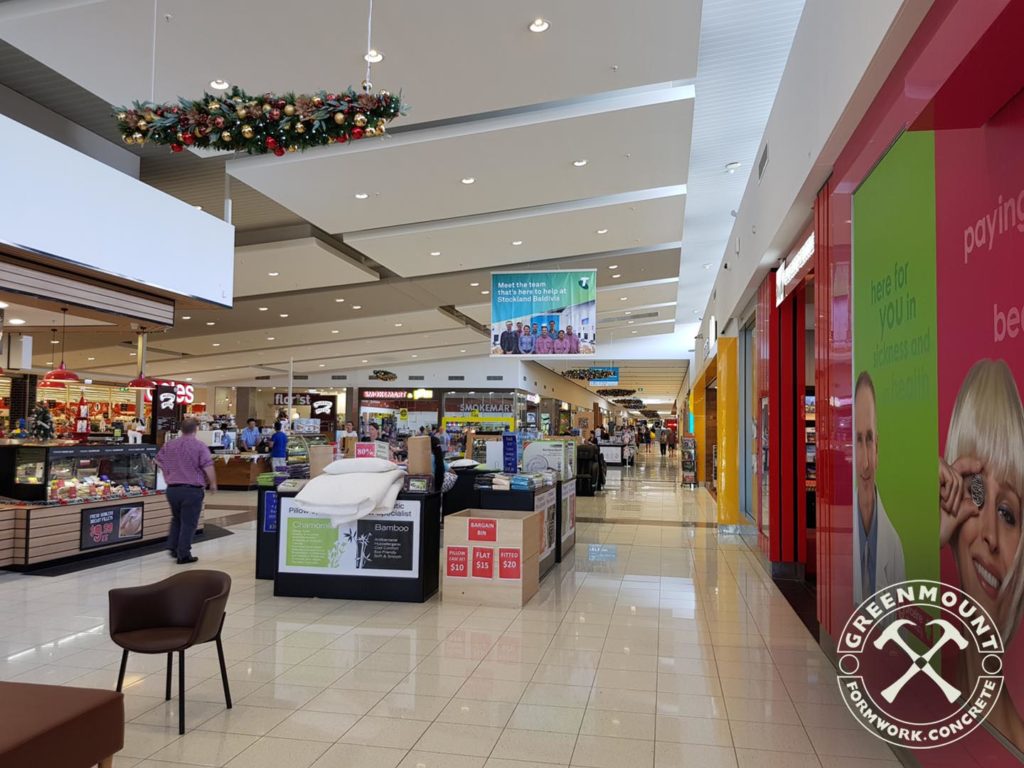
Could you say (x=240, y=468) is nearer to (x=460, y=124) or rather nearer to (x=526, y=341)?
(x=526, y=341)

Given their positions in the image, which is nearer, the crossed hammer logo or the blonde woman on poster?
the blonde woman on poster

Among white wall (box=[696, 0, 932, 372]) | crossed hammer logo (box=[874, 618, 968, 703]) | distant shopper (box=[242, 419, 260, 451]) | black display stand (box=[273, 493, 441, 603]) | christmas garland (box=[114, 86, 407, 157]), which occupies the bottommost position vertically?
black display stand (box=[273, 493, 441, 603])

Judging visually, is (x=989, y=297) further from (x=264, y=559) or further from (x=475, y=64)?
(x=264, y=559)

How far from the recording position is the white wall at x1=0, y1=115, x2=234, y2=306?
17.7 ft

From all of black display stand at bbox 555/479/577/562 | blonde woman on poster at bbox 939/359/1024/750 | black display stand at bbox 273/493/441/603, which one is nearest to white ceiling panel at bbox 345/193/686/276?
black display stand at bbox 555/479/577/562

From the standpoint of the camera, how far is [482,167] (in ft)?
23.4

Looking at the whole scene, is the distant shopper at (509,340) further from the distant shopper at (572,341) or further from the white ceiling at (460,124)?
the white ceiling at (460,124)

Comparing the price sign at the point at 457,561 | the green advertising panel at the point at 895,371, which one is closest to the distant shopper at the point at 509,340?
the price sign at the point at 457,561

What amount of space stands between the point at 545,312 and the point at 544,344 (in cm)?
54

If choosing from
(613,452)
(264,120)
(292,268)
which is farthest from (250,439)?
(264,120)

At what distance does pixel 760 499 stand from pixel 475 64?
5.67 metres

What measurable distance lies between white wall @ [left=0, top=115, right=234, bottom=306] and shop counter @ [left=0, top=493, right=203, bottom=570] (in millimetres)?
2547

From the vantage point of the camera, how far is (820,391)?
4.98 meters

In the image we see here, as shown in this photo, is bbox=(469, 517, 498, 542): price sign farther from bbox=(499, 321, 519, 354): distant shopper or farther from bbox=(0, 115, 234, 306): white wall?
bbox=(499, 321, 519, 354): distant shopper
